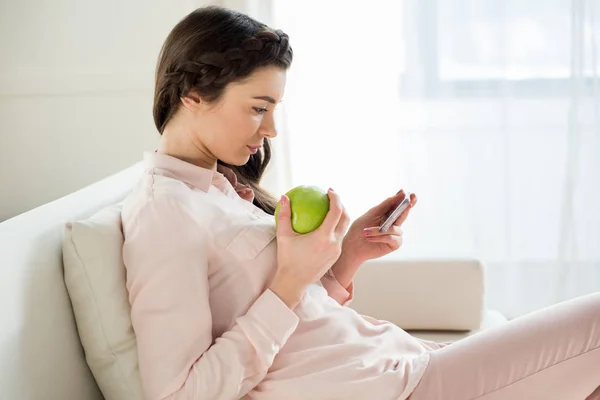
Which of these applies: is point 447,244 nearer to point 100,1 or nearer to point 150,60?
point 150,60

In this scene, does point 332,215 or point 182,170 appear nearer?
point 332,215

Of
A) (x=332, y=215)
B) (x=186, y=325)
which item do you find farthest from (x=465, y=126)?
(x=186, y=325)

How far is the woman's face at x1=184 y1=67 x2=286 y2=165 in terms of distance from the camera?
58.1 inches

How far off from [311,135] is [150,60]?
2.26ft

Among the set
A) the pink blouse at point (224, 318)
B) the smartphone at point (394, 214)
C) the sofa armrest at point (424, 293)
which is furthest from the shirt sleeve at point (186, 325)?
the sofa armrest at point (424, 293)

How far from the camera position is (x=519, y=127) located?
3191 mm

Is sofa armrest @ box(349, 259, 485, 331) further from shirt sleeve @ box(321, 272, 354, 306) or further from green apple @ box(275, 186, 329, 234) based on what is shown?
green apple @ box(275, 186, 329, 234)

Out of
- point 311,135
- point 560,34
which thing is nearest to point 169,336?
point 311,135

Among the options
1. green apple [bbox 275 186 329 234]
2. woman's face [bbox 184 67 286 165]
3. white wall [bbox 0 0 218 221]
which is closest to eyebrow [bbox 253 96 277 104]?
woman's face [bbox 184 67 286 165]

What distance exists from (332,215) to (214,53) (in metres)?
0.35

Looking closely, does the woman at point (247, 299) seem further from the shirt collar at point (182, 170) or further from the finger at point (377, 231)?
the finger at point (377, 231)

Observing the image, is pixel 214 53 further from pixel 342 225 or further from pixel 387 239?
pixel 387 239

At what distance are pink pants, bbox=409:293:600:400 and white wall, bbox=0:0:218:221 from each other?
2.17 meters

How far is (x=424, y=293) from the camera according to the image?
2184 millimetres
